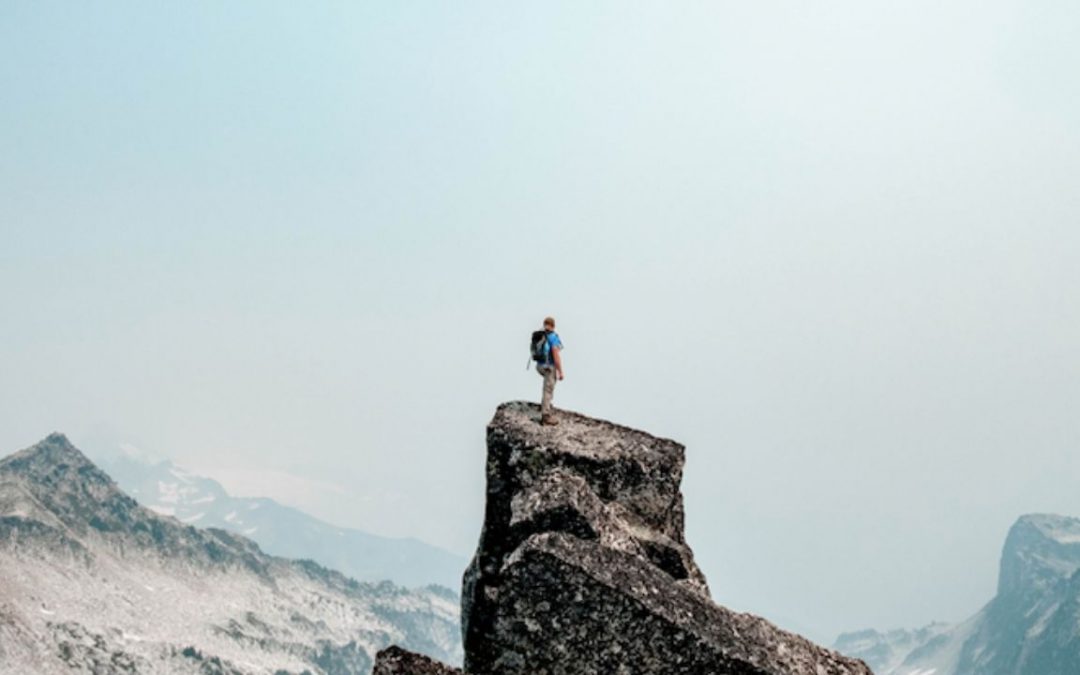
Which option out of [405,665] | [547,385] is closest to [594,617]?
[405,665]

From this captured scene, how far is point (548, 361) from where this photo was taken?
29391 mm

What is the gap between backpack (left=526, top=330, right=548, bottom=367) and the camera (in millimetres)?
29453

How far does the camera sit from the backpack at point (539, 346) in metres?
29.5

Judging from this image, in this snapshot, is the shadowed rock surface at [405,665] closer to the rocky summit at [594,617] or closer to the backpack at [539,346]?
the rocky summit at [594,617]

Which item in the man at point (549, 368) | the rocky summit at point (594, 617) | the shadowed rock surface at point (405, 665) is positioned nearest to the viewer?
the shadowed rock surface at point (405, 665)

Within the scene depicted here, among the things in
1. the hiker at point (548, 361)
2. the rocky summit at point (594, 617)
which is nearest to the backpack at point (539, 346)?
the hiker at point (548, 361)

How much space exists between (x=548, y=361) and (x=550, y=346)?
1.71ft

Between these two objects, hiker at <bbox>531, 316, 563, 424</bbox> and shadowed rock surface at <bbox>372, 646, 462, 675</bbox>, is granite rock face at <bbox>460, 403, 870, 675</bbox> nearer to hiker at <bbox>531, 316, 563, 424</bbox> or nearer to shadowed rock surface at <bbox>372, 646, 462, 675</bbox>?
shadowed rock surface at <bbox>372, 646, 462, 675</bbox>

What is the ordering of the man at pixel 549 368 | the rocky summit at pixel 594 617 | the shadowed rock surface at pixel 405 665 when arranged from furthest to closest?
the man at pixel 549 368, the rocky summit at pixel 594 617, the shadowed rock surface at pixel 405 665

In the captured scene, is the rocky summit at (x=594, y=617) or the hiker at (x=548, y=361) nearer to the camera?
the rocky summit at (x=594, y=617)

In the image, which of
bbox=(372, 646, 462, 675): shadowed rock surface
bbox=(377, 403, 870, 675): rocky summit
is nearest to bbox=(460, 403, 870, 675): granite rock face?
bbox=(377, 403, 870, 675): rocky summit

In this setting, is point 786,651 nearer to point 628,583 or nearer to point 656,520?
point 628,583

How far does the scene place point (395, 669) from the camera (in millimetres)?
16297

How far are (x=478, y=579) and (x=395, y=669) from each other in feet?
26.2
